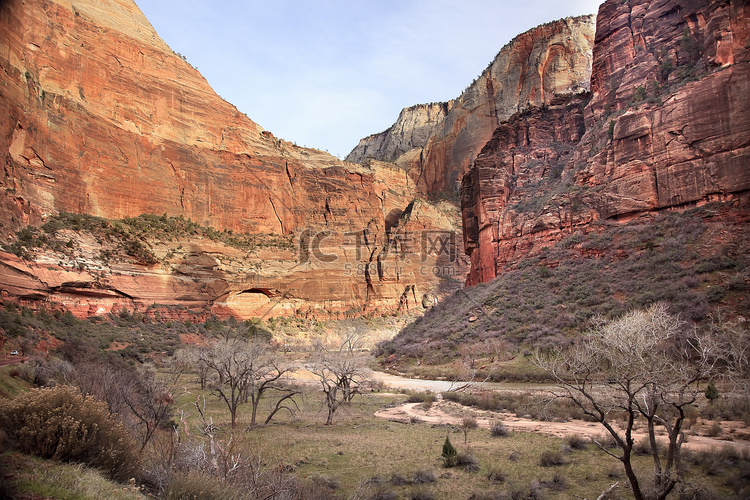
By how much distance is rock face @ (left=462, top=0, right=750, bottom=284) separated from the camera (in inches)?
928

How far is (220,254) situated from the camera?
4775cm

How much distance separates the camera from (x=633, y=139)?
90.4 feet

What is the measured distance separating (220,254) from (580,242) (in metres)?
37.0

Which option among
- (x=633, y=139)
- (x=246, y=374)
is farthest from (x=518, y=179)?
(x=246, y=374)

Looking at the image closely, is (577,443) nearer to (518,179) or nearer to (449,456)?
(449,456)

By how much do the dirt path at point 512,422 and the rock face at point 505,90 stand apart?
215 feet

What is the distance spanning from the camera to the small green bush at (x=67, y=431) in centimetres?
474

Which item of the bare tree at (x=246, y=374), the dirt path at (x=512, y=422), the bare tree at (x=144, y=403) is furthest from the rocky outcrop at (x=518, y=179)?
the bare tree at (x=144, y=403)

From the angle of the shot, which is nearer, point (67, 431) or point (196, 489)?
point (196, 489)

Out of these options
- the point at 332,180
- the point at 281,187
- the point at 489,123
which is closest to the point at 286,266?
the point at 281,187

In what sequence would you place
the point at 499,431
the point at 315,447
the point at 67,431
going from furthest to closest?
the point at 499,431
the point at 315,447
the point at 67,431

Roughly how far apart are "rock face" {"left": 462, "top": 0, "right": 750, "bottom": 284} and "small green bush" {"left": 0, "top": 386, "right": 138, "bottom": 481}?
29.1 metres

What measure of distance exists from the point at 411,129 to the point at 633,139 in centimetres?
8869

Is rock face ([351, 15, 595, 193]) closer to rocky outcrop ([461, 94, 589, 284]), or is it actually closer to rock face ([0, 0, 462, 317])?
rock face ([0, 0, 462, 317])
